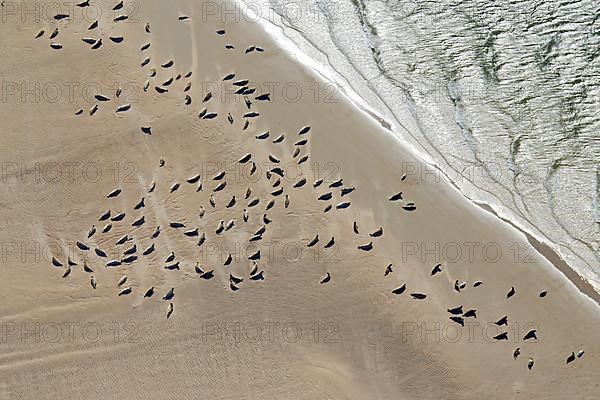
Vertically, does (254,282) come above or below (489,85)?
below

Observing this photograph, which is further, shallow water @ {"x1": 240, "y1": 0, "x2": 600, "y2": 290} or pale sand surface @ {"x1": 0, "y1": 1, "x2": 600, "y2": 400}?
shallow water @ {"x1": 240, "y1": 0, "x2": 600, "y2": 290}

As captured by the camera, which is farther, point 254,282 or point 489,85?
point 489,85

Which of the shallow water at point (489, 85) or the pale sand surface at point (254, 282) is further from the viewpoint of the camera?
the shallow water at point (489, 85)

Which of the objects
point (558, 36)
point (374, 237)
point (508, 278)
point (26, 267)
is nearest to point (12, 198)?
point (26, 267)

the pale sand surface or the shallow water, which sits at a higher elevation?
the shallow water

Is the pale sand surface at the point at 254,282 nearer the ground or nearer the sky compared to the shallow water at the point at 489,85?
nearer the ground
